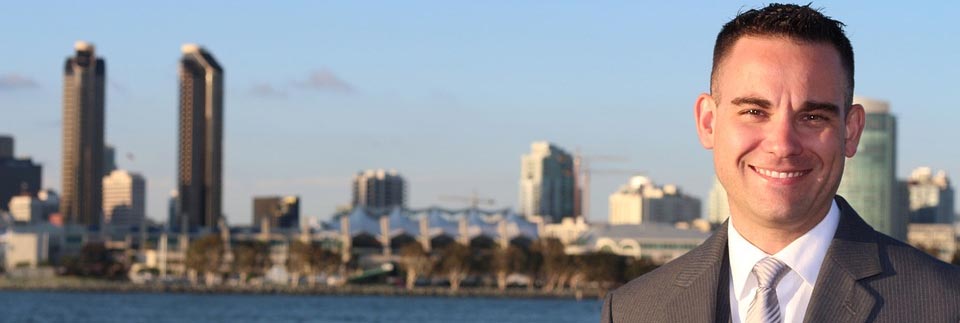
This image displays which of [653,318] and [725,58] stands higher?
[725,58]

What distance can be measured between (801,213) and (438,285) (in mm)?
183297

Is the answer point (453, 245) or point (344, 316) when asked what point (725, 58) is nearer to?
point (344, 316)

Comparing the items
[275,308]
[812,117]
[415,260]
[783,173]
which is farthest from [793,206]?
[415,260]

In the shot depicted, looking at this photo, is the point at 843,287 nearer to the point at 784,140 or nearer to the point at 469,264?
the point at 784,140

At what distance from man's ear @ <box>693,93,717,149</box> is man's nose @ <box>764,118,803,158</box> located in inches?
9.9

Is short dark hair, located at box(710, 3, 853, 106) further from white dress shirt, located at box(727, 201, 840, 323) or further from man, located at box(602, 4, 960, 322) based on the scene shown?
white dress shirt, located at box(727, 201, 840, 323)

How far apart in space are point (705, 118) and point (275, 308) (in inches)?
5193

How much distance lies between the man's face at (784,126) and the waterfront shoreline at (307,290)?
536 feet

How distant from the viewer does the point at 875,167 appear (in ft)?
529

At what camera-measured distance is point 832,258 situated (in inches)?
150

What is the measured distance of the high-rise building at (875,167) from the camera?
→ 15850 cm

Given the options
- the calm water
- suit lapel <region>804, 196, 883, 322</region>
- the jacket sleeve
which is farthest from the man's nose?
the calm water

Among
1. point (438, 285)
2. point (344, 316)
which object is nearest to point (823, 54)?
point (344, 316)

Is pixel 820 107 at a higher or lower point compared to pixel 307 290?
higher
